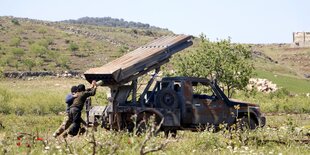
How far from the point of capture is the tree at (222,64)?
29062mm

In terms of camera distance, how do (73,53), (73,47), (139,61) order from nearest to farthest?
(139,61), (73,53), (73,47)

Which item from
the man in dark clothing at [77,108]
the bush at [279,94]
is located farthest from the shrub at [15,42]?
the man in dark clothing at [77,108]

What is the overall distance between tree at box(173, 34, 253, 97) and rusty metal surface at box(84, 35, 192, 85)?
1150cm

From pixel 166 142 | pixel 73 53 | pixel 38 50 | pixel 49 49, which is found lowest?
Result: pixel 166 142

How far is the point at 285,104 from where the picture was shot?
113 feet

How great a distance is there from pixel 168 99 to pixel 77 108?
2761 millimetres

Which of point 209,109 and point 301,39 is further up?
point 301,39

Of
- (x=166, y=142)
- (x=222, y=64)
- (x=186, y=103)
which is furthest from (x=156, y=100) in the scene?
Answer: (x=222, y=64)

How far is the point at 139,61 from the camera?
→ 51.7ft

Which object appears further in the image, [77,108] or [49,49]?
[49,49]

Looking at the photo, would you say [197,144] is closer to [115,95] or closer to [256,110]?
[115,95]

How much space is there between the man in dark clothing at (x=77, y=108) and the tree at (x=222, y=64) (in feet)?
49.5

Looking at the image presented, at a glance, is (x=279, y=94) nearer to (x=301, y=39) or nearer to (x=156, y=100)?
(x=156, y=100)

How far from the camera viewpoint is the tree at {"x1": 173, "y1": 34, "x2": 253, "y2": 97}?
29.1 meters
